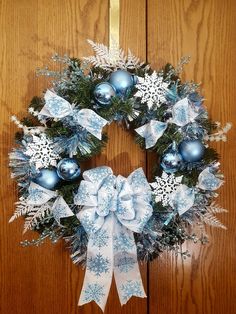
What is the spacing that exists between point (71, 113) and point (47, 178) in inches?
8.0

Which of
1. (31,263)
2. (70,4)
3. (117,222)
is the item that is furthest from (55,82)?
(31,263)

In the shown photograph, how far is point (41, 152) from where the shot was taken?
1059 mm

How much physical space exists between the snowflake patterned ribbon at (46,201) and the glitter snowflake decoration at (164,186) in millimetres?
256

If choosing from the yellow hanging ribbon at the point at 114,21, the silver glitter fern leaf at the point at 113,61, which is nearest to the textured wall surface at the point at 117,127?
the yellow hanging ribbon at the point at 114,21

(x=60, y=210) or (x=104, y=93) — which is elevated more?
(x=104, y=93)

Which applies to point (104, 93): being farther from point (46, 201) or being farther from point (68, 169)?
point (46, 201)

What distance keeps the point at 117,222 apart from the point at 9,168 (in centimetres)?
41

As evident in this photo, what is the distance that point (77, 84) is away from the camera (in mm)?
1074

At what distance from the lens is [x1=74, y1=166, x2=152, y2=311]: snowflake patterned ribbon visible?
1.05 meters

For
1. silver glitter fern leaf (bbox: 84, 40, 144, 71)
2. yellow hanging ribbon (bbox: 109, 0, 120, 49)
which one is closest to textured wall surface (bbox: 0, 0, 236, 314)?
yellow hanging ribbon (bbox: 109, 0, 120, 49)

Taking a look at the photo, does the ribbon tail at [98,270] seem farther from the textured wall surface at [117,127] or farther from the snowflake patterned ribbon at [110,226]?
the textured wall surface at [117,127]

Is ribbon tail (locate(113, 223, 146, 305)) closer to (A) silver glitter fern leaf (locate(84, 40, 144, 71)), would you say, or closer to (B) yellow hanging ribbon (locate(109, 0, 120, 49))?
(A) silver glitter fern leaf (locate(84, 40, 144, 71))

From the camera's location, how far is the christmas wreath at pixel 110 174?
105cm

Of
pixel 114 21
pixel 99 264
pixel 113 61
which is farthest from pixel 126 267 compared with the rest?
pixel 114 21
